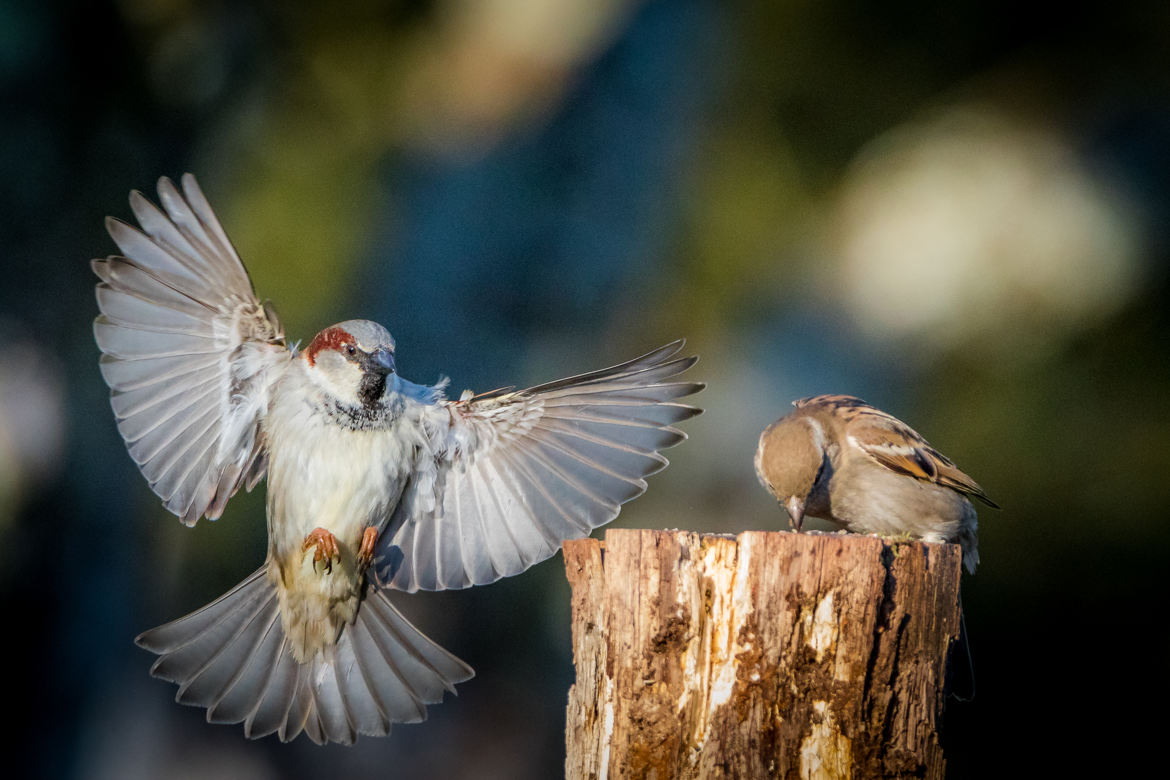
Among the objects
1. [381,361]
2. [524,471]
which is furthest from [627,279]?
[381,361]

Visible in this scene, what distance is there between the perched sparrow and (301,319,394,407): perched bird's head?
1320 millimetres

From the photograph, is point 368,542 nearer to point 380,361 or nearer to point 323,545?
point 323,545

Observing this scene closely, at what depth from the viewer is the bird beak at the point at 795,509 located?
322cm

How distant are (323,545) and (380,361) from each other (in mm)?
527

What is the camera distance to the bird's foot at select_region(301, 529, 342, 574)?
2.71 m

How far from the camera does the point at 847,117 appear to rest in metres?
5.36

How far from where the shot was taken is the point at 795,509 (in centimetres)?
324

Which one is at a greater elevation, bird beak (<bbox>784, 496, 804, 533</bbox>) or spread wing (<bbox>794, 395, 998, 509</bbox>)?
spread wing (<bbox>794, 395, 998, 509</bbox>)

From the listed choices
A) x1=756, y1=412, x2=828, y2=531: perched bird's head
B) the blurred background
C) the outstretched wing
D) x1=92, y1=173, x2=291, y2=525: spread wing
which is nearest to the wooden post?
the outstretched wing

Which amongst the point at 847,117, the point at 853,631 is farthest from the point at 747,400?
the point at 853,631

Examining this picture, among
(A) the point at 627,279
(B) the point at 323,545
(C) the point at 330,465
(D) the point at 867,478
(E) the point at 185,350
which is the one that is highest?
(A) the point at 627,279

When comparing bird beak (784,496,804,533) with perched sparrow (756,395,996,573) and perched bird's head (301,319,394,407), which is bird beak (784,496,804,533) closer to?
perched sparrow (756,395,996,573)

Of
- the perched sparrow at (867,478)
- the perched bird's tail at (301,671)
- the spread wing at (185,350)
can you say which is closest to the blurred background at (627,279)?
the perched sparrow at (867,478)

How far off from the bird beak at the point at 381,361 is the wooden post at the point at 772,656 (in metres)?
0.86
